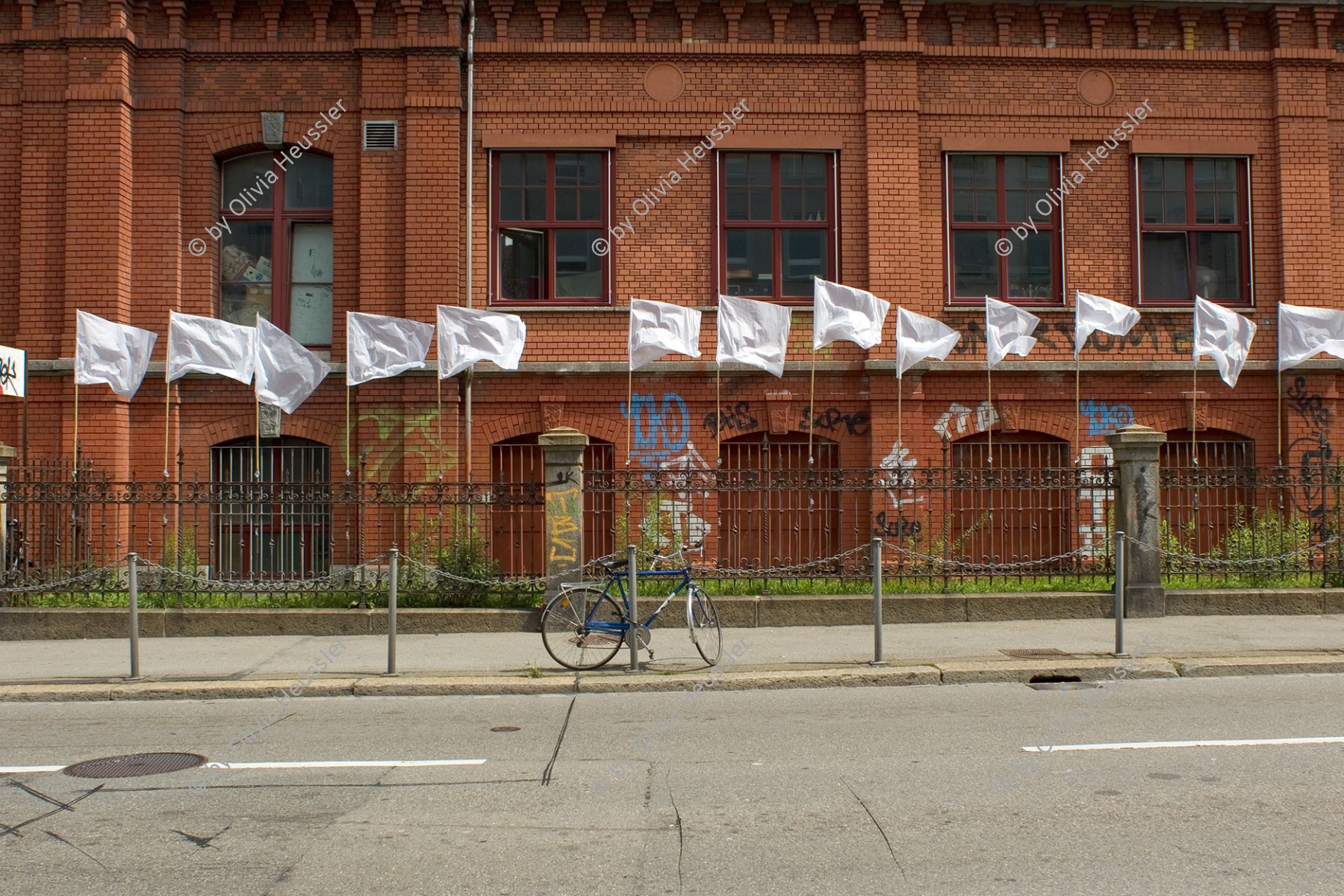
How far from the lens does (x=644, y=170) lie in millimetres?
16172

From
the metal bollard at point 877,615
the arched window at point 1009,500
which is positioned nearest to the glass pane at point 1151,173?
the arched window at point 1009,500

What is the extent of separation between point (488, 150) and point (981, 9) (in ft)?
23.5

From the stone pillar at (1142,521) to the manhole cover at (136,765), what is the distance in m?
9.96

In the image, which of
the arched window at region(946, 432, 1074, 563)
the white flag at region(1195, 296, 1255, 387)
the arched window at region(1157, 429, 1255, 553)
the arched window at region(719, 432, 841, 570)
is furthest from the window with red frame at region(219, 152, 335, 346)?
the white flag at region(1195, 296, 1255, 387)

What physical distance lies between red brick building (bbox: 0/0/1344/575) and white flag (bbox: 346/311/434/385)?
0.83 metres

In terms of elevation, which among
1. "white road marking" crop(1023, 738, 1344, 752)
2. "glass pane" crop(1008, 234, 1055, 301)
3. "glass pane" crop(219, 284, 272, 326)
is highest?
"glass pane" crop(1008, 234, 1055, 301)

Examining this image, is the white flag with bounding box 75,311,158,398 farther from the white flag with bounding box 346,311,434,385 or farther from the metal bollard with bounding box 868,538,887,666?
the metal bollard with bounding box 868,538,887,666

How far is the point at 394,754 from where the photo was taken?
7.56 metres

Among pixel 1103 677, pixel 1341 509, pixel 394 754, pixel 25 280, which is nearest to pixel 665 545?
pixel 1103 677

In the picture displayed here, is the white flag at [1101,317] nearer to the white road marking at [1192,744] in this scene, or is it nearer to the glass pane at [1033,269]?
the glass pane at [1033,269]

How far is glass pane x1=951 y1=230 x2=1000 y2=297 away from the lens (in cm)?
1650

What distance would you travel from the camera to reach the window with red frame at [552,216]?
53.2ft

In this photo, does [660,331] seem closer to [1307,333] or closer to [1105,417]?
[1105,417]

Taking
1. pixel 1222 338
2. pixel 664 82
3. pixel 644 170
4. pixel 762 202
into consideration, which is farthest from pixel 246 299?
pixel 1222 338
